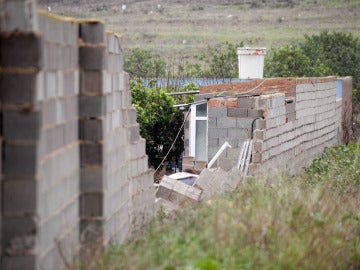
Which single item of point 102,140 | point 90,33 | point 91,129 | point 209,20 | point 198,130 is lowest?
point 198,130

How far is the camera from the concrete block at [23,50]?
6707mm

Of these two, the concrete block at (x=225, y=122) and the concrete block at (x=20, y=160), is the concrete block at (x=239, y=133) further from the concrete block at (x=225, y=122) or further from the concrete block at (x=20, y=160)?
the concrete block at (x=20, y=160)

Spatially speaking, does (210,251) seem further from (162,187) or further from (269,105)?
(269,105)

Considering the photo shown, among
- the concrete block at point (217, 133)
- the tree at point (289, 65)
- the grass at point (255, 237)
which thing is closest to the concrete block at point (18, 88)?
the grass at point (255, 237)

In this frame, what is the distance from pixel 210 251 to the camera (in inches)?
302

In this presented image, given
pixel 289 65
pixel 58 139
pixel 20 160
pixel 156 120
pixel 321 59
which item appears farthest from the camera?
pixel 321 59

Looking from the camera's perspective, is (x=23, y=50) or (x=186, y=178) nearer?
(x=23, y=50)

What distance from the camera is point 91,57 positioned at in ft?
27.8

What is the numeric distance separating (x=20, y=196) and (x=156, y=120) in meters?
15.3

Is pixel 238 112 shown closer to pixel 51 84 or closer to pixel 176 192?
pixel 176 192

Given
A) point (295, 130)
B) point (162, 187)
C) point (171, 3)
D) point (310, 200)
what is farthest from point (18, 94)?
point (171, 3)

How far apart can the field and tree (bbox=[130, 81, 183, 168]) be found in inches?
1751

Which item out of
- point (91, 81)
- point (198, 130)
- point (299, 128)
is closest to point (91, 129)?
point (91, 81)

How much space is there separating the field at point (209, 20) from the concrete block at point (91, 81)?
2301 inches
